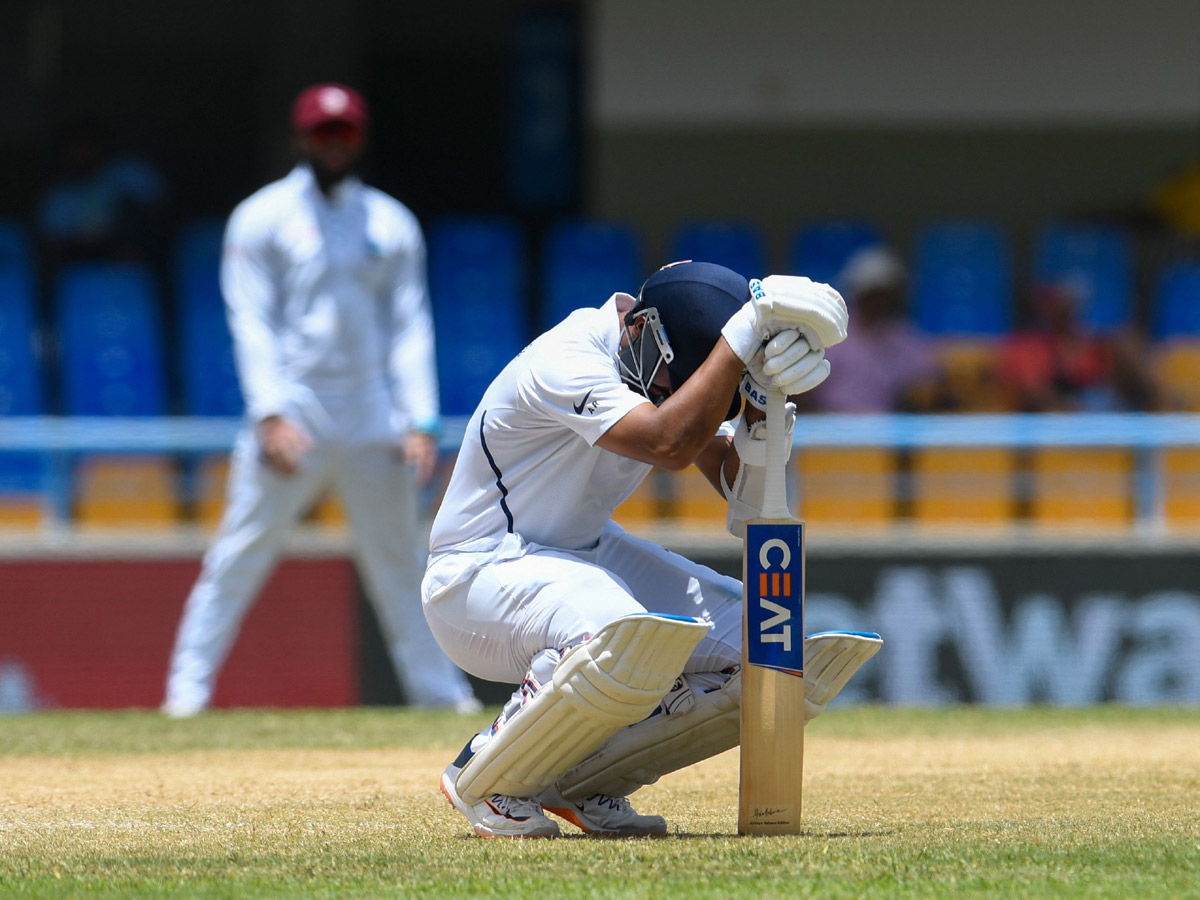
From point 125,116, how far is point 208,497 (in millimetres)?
4462

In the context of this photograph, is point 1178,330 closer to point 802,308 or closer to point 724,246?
point 724,246

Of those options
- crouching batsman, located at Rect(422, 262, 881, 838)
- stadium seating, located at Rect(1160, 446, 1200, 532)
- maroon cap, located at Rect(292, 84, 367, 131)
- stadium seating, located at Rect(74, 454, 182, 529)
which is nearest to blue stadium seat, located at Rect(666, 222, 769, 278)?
stadium seating, located at Rect(1160, 446, 1200, 532)

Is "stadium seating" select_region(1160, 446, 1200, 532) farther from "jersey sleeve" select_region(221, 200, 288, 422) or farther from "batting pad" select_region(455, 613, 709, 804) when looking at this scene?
"batting pad" select_region(455, 613, 709, 804)

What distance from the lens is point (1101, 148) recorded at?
11.7 meters

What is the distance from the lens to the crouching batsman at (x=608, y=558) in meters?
3.57

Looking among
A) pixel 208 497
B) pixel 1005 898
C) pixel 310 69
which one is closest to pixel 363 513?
pixel 208 497

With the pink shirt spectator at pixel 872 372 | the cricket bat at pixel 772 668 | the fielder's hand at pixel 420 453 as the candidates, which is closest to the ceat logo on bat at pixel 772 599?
the cricket bat at pixel 772 668

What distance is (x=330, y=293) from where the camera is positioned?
6.82m

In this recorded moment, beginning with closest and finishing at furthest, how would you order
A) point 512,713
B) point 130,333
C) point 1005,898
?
1. point 1005,898
2. point 512,713
3. point 130,333

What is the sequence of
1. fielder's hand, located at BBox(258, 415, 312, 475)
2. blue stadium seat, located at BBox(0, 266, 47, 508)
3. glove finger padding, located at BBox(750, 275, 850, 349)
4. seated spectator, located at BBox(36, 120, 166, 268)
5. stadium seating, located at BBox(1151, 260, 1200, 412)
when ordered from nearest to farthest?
1. glove finger padding, located at BBox(750, 275, 850, 349)
2. fielder's hand, located at BBox(258, 415, 312, 475)
3. stadium seating, located at BBox(1151, 260, 1200, 412)
4. blue stadium seat, located at BBox(0, 266, 47, 508)
5. seated spectator, located at BBox(36, 120, 166, 268)

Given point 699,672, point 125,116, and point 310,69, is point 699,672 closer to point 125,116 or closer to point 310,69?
point 310,69

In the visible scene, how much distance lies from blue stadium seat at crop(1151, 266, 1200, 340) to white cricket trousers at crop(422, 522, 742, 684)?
6.95m

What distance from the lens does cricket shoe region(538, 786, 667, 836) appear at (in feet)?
12.8

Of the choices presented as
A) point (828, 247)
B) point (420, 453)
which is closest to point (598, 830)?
point (420, 453)
